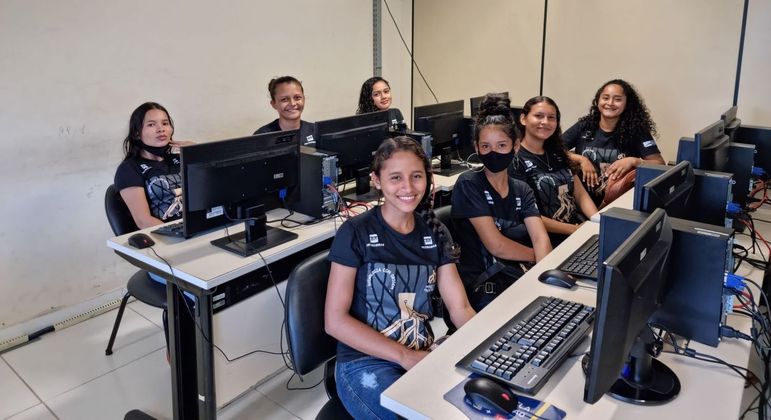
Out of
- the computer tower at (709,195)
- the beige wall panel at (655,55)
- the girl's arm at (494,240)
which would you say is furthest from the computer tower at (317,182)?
the beige wall panel at (655,55)

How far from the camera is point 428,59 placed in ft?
16.9

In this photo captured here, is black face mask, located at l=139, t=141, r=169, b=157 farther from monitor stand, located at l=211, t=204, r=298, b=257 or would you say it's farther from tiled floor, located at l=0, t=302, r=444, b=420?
tiled floor, located at l=0, t=302, r=444, b=420

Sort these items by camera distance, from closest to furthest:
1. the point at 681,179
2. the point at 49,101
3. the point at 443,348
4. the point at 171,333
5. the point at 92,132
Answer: the point at 443,348, the point at 681,179, the point at 171,333, the point at 49,101, the point at 92,132

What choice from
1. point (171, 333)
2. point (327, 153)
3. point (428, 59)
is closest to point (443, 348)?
point (171, 333)

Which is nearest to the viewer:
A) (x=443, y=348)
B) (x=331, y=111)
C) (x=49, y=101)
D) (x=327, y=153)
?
(x=443, y=348)

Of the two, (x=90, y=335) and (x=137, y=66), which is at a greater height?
(x=137, y=66)

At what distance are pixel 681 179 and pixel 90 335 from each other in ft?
9.47

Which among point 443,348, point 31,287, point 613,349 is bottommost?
point 31,287

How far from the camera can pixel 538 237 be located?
220 centimetres

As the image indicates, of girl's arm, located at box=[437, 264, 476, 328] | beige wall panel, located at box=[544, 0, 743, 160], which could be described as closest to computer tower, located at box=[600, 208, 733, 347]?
girl's arm, located at box=[437, 264, 476, 328]

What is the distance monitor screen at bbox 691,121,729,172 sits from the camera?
6.38 feet

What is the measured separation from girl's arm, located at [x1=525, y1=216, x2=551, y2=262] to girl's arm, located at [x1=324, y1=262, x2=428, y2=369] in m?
0.85

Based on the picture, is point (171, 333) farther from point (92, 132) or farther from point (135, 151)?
point (92, 132)

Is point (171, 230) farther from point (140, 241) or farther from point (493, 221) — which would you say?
point (493, 221)
